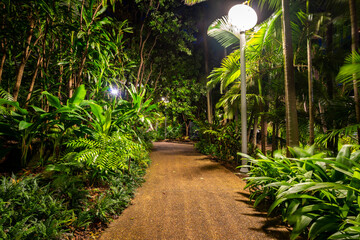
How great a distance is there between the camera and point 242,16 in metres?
3.93

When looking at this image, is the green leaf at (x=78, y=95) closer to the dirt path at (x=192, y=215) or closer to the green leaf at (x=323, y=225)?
the dirt path at (x=192, y=215)

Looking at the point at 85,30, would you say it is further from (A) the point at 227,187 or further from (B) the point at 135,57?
(B) the point at 135,57

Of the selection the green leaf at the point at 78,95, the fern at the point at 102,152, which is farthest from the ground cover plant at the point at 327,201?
the green leaf at the point at 78,95

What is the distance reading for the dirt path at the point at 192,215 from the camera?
1.88 m

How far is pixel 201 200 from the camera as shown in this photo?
108 inches

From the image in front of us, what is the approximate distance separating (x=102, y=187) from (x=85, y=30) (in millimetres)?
2578

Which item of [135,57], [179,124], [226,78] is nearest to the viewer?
[226,78]

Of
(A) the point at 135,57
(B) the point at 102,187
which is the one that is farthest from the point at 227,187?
(A) the point at 135,57

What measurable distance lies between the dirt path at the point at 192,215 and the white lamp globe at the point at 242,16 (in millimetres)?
3734

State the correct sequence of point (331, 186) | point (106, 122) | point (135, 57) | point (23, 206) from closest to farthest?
point (331, 186)
point (23, 206)
point (106, 122)
point (135, 57)

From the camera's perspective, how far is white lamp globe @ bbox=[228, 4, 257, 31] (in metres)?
3.90

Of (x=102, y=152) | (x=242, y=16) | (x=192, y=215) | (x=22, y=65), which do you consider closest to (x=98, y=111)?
(x=102, y=152)

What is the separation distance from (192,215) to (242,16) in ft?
14.2

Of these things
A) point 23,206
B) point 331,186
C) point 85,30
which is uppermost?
point 85,30
